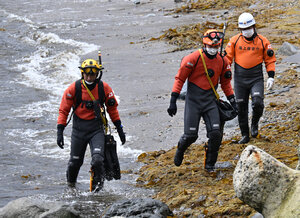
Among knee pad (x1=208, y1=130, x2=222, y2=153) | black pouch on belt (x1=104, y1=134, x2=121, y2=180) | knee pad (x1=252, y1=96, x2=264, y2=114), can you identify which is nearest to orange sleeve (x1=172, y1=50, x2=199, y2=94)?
knee pad (x1=208, y1=130, x2=222, y2=153)

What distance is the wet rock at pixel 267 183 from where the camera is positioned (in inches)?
152

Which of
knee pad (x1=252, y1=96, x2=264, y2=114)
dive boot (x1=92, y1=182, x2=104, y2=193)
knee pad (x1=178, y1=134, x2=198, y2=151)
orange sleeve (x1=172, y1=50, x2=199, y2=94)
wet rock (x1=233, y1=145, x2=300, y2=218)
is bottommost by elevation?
dive boot (x1=92, y1=182, x2=104, y2=193)

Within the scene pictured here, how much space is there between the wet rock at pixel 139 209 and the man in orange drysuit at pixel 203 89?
1.52 m

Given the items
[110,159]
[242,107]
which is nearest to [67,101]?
[110,159]

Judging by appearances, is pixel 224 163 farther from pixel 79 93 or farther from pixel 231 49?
pixel 79 93

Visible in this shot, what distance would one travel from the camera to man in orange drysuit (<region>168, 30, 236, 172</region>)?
6863 millimetres

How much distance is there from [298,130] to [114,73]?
9061mm

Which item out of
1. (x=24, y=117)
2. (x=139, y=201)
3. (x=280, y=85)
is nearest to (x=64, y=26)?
(x=24, y=117)

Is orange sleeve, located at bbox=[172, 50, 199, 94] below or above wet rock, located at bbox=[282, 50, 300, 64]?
above

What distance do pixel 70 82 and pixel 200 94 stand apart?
395 inches

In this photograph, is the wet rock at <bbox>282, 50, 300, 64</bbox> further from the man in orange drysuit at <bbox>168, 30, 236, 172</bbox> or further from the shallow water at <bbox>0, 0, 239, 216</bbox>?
the man in orange drysuit at <bbox>168, 30, 236, 172</bbox>

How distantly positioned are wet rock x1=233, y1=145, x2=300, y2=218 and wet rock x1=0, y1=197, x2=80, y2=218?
2547 mm

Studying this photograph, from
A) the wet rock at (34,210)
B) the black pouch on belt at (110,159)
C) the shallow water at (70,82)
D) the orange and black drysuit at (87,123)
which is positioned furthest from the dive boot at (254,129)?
the wet rock at (34,210)

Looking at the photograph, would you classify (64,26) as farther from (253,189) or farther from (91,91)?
(253,189)
